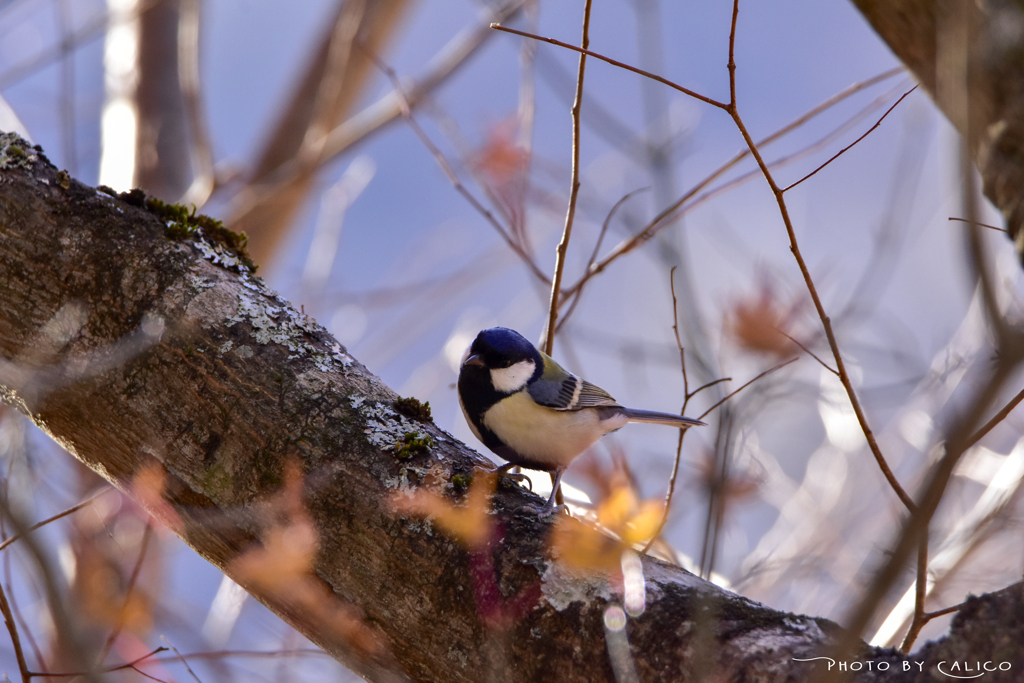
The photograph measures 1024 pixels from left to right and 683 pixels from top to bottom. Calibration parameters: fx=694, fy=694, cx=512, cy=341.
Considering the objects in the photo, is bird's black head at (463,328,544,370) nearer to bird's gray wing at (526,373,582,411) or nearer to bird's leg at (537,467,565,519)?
bird's gray wing at (526,373,582,411)

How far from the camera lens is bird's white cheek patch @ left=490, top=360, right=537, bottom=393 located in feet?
7.97

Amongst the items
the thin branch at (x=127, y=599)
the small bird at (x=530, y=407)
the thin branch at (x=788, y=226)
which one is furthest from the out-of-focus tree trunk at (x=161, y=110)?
the thin branch at (x=788, y=226)

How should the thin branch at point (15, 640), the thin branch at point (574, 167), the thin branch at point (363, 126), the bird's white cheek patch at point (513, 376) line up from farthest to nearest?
the thin branch at point (363, 126), the bird's white cheek patch at point (513, 376), the thin branch at point (574, 167), the thin branch at point (15, 640)

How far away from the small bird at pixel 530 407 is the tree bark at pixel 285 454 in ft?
1.56

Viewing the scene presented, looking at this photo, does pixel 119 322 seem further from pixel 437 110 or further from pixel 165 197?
pixel 165 197

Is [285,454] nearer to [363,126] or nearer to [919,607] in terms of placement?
[919,607]

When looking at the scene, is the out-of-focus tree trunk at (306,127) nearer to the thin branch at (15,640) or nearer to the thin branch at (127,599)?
the thin branch at (127,599)

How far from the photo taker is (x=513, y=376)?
2463 millimetres

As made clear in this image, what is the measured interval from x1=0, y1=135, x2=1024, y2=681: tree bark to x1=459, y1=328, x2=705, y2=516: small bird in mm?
476

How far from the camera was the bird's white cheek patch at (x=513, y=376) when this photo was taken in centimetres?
243

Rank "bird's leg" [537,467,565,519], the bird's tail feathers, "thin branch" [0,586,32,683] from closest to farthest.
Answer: "thin branch" [0,586,32,683] < "bird's leg" [537,467,565,519] < the bird's tail feathers

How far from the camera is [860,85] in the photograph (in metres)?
2.06

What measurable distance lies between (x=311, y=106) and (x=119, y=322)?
3.47 metres

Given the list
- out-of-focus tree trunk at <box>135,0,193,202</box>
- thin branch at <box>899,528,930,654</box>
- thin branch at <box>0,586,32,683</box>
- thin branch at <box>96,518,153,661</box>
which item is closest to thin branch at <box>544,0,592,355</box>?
thin branch at <box>899,528,930,654</box>
